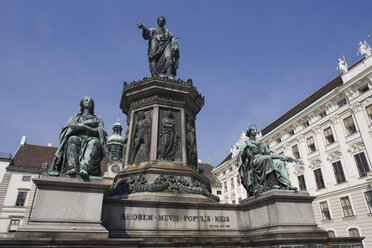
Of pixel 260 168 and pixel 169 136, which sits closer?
pixel 260 168

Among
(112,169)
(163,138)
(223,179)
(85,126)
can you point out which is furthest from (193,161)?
(112,169)

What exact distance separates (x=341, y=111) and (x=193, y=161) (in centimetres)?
2539

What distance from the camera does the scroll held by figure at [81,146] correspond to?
5.69m

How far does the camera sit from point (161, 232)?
20.4 ft

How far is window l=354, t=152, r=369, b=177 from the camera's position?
2492 cm

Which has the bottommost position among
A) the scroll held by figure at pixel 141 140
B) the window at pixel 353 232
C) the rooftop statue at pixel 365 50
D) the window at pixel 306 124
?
the window at pixel 353 232

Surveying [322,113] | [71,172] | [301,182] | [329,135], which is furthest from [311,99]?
[71,172]

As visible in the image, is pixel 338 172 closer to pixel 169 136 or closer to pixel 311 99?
pixel 311 99

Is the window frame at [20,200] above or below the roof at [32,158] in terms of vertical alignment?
below

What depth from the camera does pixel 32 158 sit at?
47.8 meters

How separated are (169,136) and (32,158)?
48.2m

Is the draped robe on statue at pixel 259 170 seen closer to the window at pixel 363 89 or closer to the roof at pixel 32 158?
the window at pixel 363 89

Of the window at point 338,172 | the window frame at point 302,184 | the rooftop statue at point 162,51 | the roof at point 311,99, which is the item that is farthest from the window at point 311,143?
the rooftop statue at point 162,51

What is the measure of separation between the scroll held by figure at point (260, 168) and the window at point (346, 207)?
23212 mm
